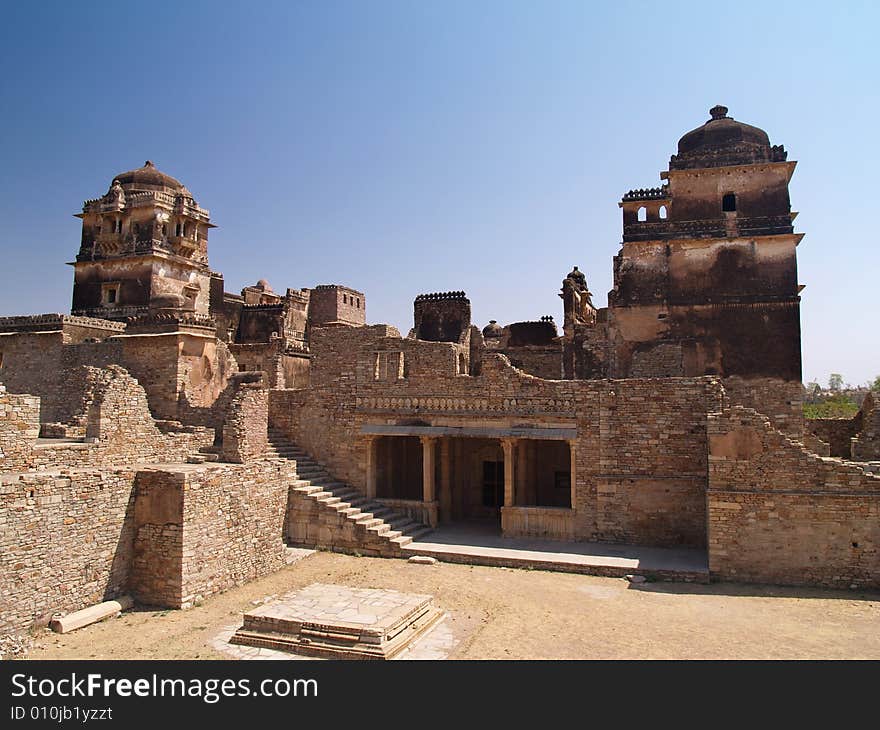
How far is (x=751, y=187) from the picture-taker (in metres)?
21.2

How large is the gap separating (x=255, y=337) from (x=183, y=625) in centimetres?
2298

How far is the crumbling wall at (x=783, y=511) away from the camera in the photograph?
12344 mm

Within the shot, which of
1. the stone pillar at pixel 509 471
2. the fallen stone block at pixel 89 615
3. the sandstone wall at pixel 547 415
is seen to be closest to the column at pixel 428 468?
the sandstone wall at pixel 547 415

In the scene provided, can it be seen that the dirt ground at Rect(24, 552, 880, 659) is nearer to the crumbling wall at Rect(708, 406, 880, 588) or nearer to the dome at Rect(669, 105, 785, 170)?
the crumbling wall at Rect(708, 406, 880, 588)

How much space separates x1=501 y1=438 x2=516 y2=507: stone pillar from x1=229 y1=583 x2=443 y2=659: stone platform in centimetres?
603

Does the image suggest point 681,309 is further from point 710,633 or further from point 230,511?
point 230,511

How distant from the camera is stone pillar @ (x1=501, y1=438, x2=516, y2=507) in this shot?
54.5ft

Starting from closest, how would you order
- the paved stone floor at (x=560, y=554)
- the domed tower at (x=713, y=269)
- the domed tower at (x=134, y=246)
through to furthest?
1. the paved stone floor at (x=560, y=554)
2. the domed tower at (x=713, y=269)
3. the domed tower at (x=134, y=246)

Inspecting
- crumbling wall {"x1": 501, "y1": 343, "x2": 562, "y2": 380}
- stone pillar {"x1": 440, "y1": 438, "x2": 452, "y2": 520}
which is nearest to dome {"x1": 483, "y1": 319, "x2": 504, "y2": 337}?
crumbling wall {"x1": 501, "y1": 343, "x2": 562, "y2": 380}

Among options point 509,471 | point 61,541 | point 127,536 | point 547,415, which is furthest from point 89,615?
point 547,415

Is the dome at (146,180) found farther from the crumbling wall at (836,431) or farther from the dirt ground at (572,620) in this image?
the crumbling wall at (836,431)

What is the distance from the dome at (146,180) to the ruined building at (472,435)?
316 centimetres
